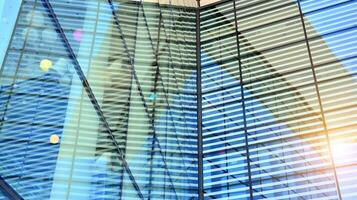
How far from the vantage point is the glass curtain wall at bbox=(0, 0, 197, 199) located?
15.4 ft

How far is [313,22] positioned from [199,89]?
12.7 feet

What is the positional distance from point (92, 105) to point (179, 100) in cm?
628

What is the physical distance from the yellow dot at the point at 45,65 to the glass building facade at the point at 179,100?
1 centimetres

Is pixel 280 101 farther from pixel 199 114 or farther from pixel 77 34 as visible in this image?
pixel 77 34

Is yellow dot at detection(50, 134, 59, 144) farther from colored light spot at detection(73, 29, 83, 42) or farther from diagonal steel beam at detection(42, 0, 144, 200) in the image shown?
→ colored light spot at detection(73, 29, 83, 42)

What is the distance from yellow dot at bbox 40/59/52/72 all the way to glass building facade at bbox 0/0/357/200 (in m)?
0.01

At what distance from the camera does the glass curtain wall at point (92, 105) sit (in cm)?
468

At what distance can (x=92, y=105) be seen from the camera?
671cm

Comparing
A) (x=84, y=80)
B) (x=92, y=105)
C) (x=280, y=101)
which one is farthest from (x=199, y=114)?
(x=84, y=80)

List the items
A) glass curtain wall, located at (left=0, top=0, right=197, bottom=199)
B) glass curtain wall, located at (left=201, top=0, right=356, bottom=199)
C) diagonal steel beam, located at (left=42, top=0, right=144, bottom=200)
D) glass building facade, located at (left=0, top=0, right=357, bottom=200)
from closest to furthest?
glass curtain wall, located at (left=0, top=0, right=197, bottom=199) < glass building facade, located at (left=0, top=0, right=357, bottom=200) < diagonal steel beam, located at (left=42, top=0, right=144, bottom=200) < glass curtain wall, located at (left=201, top=0, right=356, bottom=199)

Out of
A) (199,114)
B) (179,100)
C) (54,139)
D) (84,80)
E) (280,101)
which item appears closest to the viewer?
(54,139)

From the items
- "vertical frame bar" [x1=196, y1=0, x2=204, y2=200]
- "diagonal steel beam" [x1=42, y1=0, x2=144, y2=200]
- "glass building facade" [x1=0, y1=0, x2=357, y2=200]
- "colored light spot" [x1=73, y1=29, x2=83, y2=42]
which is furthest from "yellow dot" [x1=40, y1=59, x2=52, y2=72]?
"vertical frame bar" [x1=196, y1=0, x2=204, y2=200]

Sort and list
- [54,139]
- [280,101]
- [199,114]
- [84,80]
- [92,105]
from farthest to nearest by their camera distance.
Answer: [199,114]
[280,101]
[92,105]
[84,80]
[54,139]

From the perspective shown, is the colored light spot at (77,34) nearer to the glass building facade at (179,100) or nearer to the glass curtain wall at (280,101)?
the glass building facade at (179,100)
